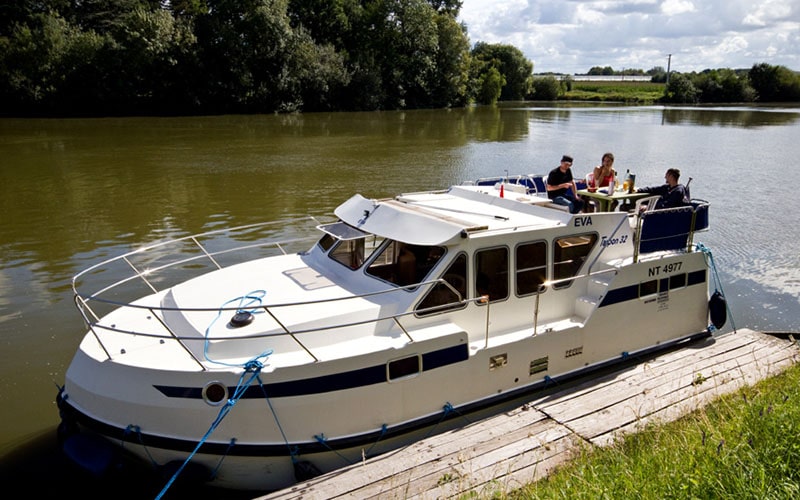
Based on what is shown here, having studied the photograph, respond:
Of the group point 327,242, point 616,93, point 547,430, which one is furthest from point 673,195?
point 616,93

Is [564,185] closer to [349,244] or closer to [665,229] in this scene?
[665,229]

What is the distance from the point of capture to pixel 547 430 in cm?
616

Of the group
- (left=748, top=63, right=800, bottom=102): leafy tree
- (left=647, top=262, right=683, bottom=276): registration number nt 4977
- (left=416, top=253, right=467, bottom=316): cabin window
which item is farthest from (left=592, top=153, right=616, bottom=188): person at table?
(left=748, top=63, right=800, bottom=102): leafy tree

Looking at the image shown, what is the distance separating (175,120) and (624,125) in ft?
118

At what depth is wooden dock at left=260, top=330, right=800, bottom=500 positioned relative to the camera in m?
5.32

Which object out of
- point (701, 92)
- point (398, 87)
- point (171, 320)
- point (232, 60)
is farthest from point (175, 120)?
point (701, 92)

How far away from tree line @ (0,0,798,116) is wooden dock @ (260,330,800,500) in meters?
48.8

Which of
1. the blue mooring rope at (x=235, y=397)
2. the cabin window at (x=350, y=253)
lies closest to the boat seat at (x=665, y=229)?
the cabin window at (x=350, y=253)

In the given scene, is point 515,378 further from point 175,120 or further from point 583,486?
point 175,120

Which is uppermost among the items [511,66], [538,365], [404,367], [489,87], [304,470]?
[511,66]

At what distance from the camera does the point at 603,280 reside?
8047 mm

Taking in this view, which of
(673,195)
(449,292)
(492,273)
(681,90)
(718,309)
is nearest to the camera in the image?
(449,292)

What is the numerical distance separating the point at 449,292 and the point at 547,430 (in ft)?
6.19

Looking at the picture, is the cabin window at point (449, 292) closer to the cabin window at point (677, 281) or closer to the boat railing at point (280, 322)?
the boat railing at point (280, 322)
